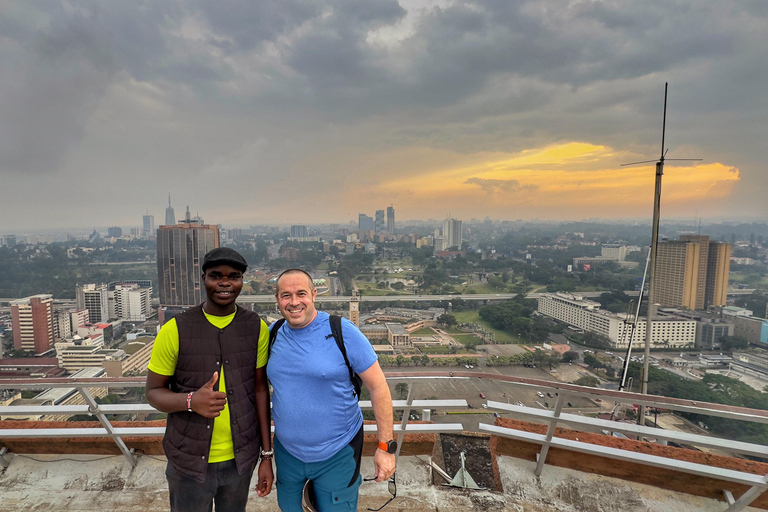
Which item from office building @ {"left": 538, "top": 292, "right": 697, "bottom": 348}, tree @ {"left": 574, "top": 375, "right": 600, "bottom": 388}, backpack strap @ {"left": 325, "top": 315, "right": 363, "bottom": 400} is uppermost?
backpack strap @ {"left": 325, "top": 315, "right": 363, "bottom": 400}

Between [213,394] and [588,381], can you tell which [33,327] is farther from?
[588,381]

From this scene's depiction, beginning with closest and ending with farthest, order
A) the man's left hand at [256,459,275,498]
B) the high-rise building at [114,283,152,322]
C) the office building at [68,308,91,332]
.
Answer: the man's left hand at [256,459,275,498] → the office building at [68,308,91,332] → the high-rise building at [114,283,152,322]

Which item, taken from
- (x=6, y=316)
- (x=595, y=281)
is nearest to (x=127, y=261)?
(x=6, y=316)

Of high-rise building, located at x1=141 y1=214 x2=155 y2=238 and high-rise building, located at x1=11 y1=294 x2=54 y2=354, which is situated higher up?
high-rise building, located at x1=141 y1=214 x2=155 y2=238

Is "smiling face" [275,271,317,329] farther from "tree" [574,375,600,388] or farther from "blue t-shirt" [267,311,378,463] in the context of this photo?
"tree" [574,375,600,388]

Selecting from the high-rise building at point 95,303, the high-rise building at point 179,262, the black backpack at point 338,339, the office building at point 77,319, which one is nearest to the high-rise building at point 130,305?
the high-rise building at point 95,303

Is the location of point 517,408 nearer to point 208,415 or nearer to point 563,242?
point 208,415

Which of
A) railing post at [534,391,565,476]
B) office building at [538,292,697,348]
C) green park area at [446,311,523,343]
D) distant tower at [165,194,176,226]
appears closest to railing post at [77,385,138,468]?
railing post at [534,391,565,476]

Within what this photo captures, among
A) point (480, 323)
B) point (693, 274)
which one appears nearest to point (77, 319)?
point (480, 323)
